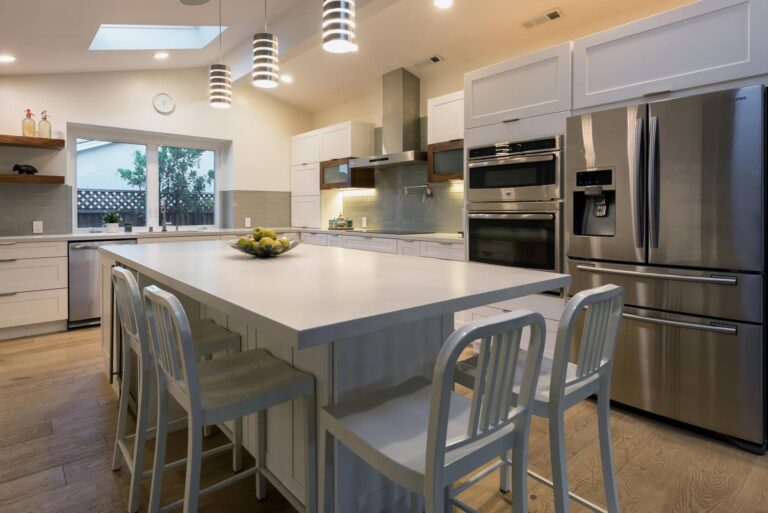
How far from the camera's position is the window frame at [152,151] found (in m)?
5.03

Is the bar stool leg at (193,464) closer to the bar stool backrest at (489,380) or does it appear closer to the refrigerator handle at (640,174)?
the bar stool backrest at (489,380)

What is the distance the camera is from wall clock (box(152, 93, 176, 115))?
17.5 ft

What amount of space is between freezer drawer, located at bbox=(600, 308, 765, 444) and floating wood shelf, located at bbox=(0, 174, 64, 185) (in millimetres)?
5128

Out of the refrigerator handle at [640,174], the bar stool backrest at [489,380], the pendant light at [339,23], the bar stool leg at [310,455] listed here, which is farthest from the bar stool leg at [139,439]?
the refrigerator handle at [640,174]

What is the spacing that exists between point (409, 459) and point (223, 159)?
593cm

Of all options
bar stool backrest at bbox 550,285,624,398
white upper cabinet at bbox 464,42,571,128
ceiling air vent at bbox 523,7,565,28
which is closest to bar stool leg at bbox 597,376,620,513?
bar stool backrest at bbox 550,285,624,398

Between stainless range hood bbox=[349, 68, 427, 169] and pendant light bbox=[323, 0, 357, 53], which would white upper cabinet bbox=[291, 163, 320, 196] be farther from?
pendant light bbox=[323, 0, 357, 53]

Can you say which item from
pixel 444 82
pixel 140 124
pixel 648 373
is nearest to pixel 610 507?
pixel 648 373

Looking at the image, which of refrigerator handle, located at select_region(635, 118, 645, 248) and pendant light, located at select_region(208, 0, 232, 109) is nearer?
refrigerator handle, located at select_region(635, 118, 645, 248)

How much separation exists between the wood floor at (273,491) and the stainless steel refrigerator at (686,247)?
23 cm

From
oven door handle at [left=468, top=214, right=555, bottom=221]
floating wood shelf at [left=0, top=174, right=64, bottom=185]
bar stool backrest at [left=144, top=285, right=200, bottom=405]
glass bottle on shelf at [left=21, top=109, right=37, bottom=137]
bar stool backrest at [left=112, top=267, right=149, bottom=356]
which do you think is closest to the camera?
bar stool backrest at [left=144, top=285, right=200, bottom=405]

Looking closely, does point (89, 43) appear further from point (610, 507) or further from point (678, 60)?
point (610, 507)

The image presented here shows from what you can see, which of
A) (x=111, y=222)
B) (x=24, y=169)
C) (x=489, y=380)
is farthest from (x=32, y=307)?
(x=489, y=380)

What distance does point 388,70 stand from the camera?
5.02 meters
